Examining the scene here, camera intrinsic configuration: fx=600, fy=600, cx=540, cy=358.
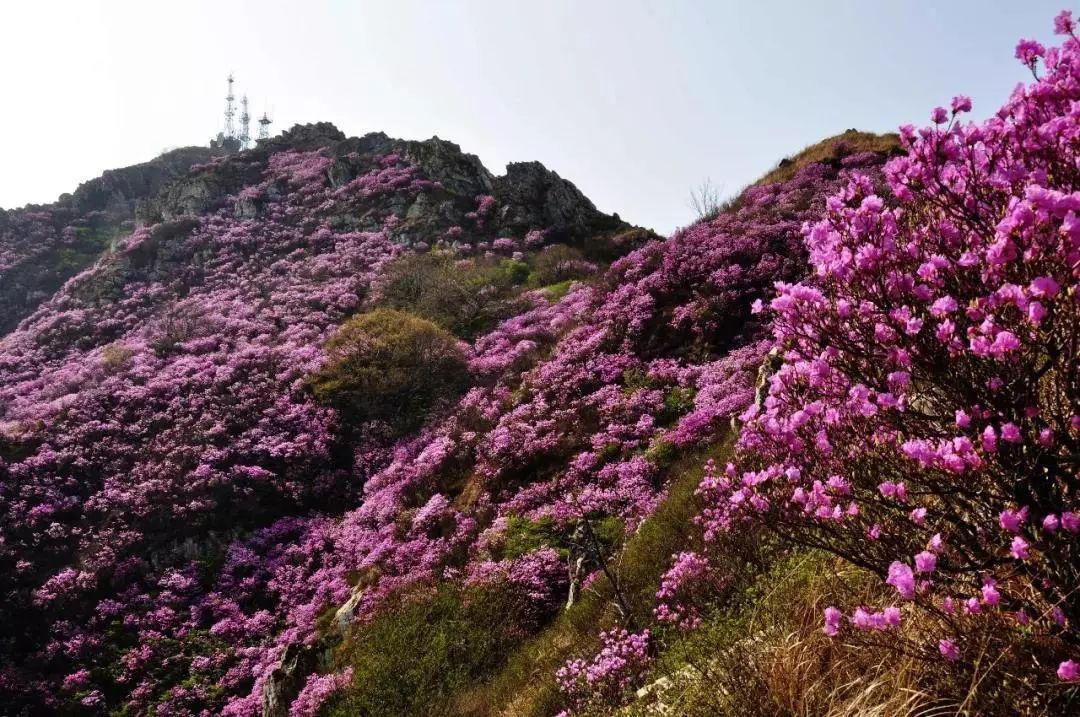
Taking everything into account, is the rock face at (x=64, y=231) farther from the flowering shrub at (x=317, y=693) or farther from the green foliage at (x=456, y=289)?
the flowering shrub at (x=317, y=693)

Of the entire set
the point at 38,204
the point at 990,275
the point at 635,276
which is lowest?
the point at 990,275

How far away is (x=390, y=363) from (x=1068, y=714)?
61.7ft

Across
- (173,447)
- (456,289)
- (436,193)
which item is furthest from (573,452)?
(436,193)

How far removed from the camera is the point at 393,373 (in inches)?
770

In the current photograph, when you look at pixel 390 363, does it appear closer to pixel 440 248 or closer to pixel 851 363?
pixel 440 248

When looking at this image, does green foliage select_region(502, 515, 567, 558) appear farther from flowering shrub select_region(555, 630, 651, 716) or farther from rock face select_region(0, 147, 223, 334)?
rock face select_region(0, 147, 223, 334)

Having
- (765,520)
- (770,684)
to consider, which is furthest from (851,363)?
(770,684)

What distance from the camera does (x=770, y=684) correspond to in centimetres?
386

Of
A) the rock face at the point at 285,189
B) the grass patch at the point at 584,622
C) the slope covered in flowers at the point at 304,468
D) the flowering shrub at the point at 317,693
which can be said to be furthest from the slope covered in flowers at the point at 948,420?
the rock face at the point at 285,189

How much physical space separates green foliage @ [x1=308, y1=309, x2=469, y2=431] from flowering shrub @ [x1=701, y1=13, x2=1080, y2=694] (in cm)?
1591

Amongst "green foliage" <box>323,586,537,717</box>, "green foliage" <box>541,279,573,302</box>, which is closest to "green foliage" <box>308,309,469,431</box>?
"green foliage" <box>541,279,573,302</box>

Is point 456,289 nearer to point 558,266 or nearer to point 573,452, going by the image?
point 558,266

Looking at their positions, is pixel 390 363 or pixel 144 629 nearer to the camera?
pixel 144 629

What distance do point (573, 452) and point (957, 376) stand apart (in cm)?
1050
